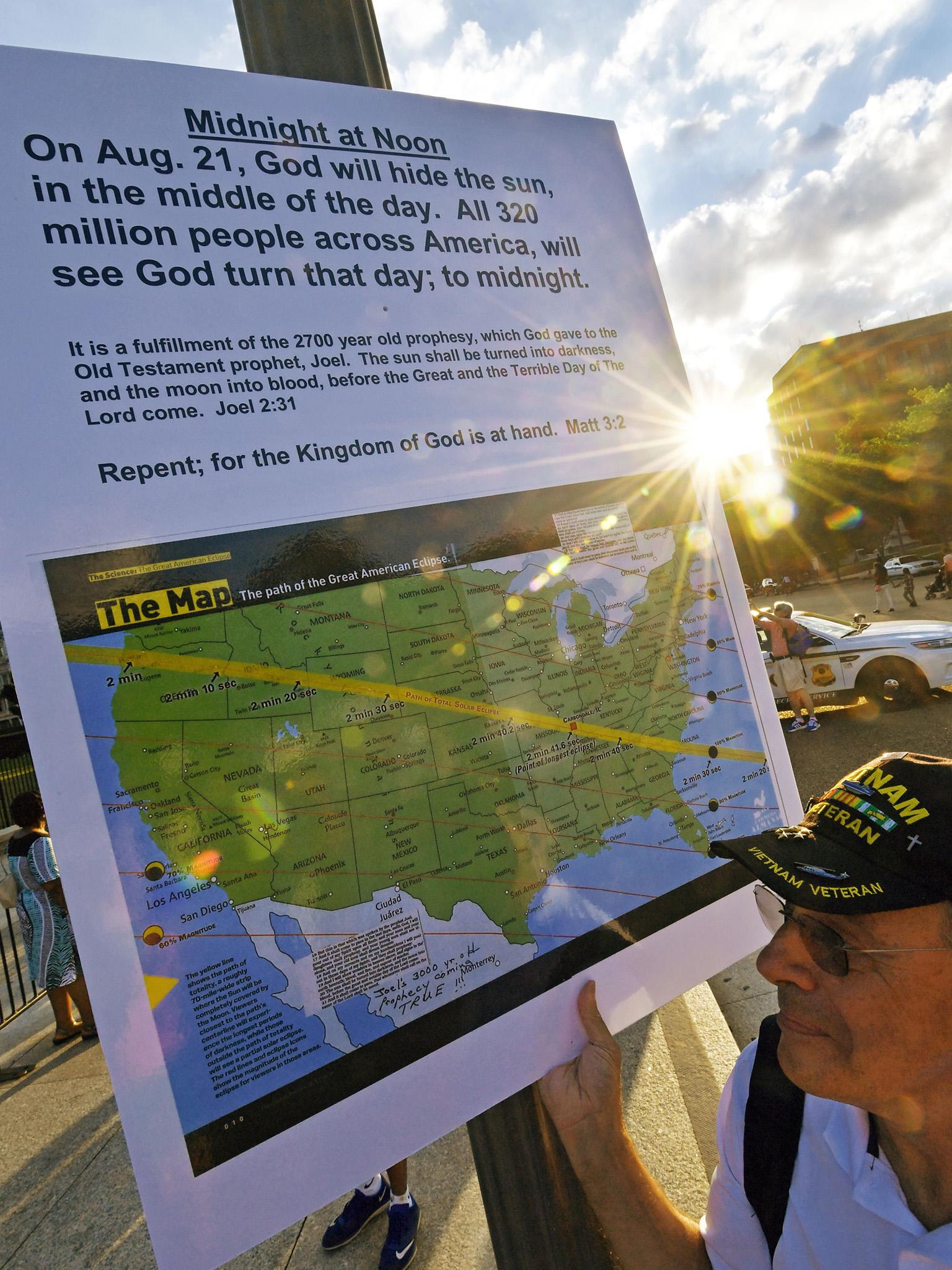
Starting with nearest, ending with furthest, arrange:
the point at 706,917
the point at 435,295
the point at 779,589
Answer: the point at 435,295 < the point at 706,917 < the point at 779,589

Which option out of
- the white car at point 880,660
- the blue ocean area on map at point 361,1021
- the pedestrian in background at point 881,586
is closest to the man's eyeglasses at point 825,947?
the blue ocean area on map at point 361,1021

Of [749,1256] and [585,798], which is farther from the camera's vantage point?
[749,1256]

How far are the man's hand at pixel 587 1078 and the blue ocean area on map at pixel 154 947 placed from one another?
0.55 metres

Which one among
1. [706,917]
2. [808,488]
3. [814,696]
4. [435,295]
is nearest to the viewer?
[435,295]

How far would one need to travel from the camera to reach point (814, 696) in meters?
10.6

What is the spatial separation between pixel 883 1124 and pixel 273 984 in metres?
1.14

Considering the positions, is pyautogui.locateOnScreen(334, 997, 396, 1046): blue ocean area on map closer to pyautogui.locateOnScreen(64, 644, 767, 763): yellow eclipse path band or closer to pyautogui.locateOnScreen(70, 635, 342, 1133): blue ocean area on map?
pyautogui.locateOnScreen(70, 635, 342, 1133): blue ocean area on map

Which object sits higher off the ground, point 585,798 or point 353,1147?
point 585,798

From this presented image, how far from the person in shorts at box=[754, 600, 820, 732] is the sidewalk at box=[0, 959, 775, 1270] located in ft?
19.4

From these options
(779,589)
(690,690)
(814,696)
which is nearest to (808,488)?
(779,589)

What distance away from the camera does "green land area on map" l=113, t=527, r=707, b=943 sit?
37.7 inches

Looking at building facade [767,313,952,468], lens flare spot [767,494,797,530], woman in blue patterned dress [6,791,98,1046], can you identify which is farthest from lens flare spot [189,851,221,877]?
building facade [767,313,952,468]

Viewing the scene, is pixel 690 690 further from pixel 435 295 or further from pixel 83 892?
pixel 83 892

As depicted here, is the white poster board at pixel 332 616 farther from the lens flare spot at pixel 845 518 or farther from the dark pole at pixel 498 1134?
the lens flare spot at pixel 845 518
